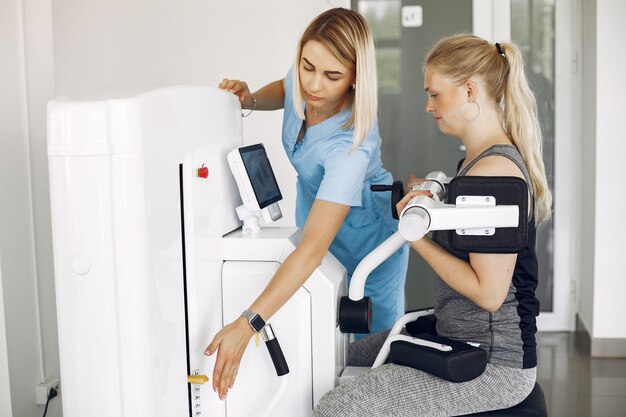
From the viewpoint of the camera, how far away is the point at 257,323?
1583 mm

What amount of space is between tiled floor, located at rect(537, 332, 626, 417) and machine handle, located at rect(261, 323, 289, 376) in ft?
5.74

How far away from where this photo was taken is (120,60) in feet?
13.0

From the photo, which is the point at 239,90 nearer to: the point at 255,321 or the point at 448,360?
the point at 255,321

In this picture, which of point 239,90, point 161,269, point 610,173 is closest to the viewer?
point 161,269

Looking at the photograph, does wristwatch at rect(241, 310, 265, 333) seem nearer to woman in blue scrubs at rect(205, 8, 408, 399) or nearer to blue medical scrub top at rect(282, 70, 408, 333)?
woman in blue scrubs at rect(205, 8, 408, 399)

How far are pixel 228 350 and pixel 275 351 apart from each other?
0.11 meters

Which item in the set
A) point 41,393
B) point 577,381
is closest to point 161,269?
point 41,393

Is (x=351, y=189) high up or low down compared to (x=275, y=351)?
up

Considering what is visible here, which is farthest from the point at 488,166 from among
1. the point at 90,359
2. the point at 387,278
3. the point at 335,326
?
the point at 90,359

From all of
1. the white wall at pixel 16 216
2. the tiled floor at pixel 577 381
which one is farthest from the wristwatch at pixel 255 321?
the tiled floor at pixel 577 381

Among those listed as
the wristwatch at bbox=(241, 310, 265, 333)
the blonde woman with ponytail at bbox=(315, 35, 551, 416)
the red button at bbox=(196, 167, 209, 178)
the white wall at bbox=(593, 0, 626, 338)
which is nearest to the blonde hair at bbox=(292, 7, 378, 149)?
the blonde woman with ponytail at bbox=(315, 35, 551, 416)

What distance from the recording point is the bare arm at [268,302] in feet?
5.16

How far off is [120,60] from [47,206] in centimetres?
165

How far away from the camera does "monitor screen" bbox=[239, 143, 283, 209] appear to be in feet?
5.90
